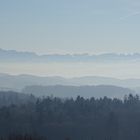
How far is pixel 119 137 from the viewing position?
543ft

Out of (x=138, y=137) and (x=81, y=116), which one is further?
(x=81, y=116)

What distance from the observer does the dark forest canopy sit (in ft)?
542

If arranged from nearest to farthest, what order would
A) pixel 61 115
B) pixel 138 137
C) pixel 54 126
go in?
pixel 138 137 < pixel 54 126 < pixel 61 115

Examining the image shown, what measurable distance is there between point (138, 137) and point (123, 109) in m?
35.4

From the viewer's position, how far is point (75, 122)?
7008 inches

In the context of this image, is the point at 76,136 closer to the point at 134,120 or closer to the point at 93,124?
the point at 93,124

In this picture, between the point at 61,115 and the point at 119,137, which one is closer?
the point at 119,137

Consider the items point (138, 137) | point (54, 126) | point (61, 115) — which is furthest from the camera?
point (61, 115)

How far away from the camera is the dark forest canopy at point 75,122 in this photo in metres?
→ 165

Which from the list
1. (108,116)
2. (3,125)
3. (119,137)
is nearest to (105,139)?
(119,137)

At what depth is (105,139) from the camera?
162 meters

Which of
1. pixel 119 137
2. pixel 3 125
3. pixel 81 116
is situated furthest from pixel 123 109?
pixel 3 125

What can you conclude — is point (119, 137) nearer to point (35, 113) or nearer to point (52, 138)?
point (52, 138)

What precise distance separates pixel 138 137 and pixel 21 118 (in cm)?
4565
